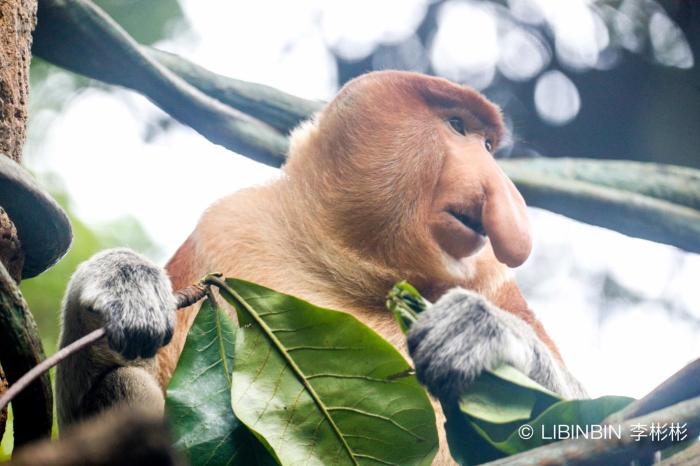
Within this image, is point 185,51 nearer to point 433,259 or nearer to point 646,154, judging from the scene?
point 433,259

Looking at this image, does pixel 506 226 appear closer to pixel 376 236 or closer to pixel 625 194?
pixel 376 236

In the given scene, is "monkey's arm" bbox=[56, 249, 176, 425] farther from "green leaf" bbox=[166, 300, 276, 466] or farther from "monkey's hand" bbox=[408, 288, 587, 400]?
"monkey's hand" bbox=[408, 288, 587, 400]

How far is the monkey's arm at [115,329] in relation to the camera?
4.20ft

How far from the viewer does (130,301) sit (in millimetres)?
1311

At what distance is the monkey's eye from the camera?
1940 mm

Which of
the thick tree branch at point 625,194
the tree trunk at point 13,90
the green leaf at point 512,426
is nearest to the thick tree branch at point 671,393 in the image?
the green leaf at point 512,426

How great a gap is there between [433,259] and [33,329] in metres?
0.91

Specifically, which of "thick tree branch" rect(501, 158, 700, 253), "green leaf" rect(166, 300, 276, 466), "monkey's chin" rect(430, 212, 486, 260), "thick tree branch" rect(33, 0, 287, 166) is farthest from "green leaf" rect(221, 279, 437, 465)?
"thick tree branch" rect(501, 158, 700, 253)

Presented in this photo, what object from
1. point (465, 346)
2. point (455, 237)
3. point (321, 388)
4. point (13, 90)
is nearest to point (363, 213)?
point (455, 237)

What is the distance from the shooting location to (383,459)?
1267 millimetres

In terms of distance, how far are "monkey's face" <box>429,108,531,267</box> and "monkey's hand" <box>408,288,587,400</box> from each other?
0.20 m

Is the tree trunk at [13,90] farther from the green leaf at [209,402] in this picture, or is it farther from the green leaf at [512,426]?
the green leaf at [512,426]

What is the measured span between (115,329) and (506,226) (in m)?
0.86

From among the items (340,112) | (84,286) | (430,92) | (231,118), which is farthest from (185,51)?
(84,286)
